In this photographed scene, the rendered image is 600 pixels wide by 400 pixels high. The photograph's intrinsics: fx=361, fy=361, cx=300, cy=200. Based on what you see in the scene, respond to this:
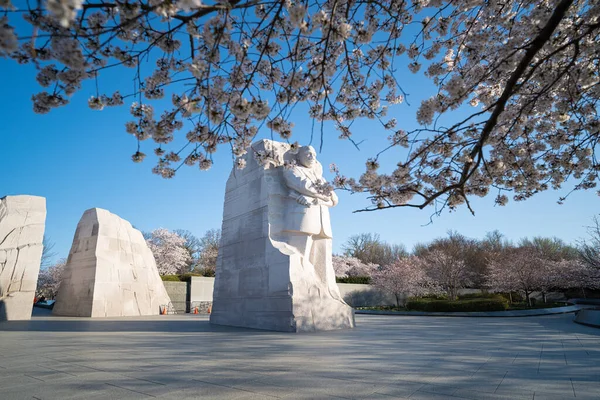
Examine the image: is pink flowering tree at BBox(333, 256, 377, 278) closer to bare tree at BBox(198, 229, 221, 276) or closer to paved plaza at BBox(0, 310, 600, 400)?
bare tree at BBox(198, 229, 221, 276)

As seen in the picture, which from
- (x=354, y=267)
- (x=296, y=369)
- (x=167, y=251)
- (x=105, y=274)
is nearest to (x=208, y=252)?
(x=167, y=251)

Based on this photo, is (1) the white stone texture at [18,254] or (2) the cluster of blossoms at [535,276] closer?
(1) the white stone texture at [18,254]

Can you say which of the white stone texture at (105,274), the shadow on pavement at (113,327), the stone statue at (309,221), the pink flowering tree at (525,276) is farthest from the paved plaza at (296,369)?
the pink flowering tree at (525,276)

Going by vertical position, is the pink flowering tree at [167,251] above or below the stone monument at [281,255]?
above

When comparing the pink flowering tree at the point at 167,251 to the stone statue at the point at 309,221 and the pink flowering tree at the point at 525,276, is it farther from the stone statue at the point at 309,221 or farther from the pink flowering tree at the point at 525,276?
the pink flowering tree at the point at 525,276

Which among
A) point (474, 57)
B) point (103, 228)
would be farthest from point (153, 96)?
point (103, 228)

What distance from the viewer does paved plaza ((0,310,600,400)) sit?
3.02 metres

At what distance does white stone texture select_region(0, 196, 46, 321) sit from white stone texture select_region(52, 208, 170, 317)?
6.39 feet

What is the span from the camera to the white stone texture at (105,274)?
12930 millimetres

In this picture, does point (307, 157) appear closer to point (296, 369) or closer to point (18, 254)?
point (296, 369)

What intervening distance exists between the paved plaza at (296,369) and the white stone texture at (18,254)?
5696 mm

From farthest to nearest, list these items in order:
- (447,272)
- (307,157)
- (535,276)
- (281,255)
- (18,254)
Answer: (447,272) → (535,276) → (18,254) → (307,157) → (281,255)

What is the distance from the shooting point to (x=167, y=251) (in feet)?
102

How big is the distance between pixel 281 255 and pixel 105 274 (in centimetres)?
860
